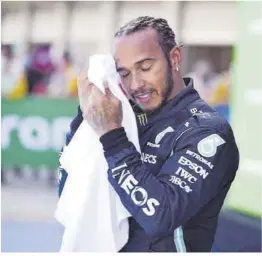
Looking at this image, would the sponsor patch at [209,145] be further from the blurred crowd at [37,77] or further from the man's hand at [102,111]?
the blurred crowd at [37,77]

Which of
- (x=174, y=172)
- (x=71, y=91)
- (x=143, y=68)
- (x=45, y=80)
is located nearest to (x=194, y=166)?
(x=174, y=172)

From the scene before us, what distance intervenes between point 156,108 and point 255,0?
4.49m

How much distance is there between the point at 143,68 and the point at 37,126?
7.30 m

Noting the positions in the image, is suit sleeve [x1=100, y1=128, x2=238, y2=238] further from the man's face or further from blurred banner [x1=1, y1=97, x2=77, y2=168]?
blurred banner [x1=1, y1=97, x2=77, y2=168]

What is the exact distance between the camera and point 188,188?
1.91m

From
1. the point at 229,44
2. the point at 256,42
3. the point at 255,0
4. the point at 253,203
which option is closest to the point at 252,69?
the point at 256,42

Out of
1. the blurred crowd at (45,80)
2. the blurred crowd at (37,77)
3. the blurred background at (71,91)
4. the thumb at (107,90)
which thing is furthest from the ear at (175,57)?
the blurred crowd at (37,77)

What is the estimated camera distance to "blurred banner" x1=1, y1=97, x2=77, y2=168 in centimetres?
917

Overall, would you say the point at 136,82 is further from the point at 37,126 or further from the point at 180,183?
the point at 37,126

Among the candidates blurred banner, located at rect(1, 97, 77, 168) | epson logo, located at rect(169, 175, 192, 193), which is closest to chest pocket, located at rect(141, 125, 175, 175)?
epson logo, located at rect(169, 175, 192, 193)

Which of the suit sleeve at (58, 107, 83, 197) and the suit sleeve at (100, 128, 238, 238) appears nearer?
the suit sleeve at (100, 128, 238, 238)

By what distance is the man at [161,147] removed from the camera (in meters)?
1.87

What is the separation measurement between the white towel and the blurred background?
1787 mm

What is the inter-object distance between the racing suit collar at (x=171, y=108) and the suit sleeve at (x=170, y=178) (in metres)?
0.09
